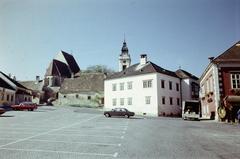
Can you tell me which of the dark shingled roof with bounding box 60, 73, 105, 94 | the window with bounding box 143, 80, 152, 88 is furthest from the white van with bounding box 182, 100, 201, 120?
the dark shingled roof with bounding box 60, 73, 105, 94

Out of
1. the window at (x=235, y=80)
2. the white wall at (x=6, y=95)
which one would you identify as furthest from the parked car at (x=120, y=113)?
the white wall at (x=6, y=95)

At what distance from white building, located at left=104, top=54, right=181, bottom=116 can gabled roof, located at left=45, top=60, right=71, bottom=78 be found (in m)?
34.0

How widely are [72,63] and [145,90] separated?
52.6 metres

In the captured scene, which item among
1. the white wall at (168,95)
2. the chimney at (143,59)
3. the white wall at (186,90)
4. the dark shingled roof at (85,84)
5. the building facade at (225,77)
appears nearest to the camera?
the building facade at (225,77)

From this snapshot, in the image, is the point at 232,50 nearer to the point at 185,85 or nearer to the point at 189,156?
the point at 185,85

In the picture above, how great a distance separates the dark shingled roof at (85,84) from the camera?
63494 mm

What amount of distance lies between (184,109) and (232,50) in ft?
35.7

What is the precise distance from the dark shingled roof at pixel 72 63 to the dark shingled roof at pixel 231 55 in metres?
65.4

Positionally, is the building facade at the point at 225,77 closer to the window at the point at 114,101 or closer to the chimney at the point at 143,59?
the chimney at the point at 143,59

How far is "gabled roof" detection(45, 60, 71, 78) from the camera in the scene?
261 feet

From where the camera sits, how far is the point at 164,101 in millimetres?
44781

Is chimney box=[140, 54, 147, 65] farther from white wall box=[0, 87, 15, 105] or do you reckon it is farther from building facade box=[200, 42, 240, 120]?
white wall box=[0, 87, 15, 105]

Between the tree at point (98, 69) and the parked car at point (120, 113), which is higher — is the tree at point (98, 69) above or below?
above

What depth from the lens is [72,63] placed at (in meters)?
91.2
